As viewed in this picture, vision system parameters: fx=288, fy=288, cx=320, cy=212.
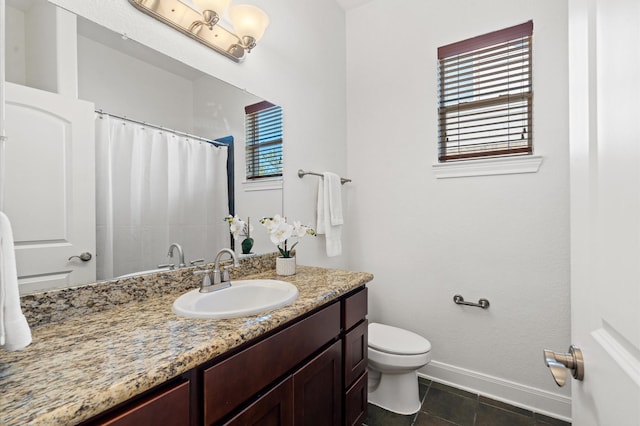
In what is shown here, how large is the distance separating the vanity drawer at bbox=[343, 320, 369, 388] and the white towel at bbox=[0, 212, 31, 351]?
1.10 metres

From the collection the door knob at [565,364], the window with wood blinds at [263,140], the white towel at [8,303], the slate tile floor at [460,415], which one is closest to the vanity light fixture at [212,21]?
the window with wood blinds at [263,140]

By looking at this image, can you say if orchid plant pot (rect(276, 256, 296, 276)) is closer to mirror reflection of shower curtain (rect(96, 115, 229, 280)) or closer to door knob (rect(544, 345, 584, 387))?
mirror reflection of shower curtain (rect(96, 115, 229, 280))

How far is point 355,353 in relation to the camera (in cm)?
142

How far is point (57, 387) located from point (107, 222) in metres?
0.62

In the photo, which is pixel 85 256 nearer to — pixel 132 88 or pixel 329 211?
pixel 132 88

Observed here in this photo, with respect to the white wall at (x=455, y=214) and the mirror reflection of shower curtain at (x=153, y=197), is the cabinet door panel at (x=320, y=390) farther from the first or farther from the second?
the white wall at (x=455, y=214)

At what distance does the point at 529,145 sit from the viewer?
1776 mm

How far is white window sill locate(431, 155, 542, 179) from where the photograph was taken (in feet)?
5.74

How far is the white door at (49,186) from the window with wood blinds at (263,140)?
73 cm

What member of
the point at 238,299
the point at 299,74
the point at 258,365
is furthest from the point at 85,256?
the point at 299,74

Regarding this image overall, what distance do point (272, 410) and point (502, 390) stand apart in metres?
1.69

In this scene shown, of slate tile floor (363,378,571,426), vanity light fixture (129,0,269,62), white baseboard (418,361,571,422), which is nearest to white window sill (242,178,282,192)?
vanity light fixture (129,0,269,62)

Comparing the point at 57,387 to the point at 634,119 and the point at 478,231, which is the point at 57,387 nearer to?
the point at 634,119

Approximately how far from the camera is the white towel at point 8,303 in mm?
515
